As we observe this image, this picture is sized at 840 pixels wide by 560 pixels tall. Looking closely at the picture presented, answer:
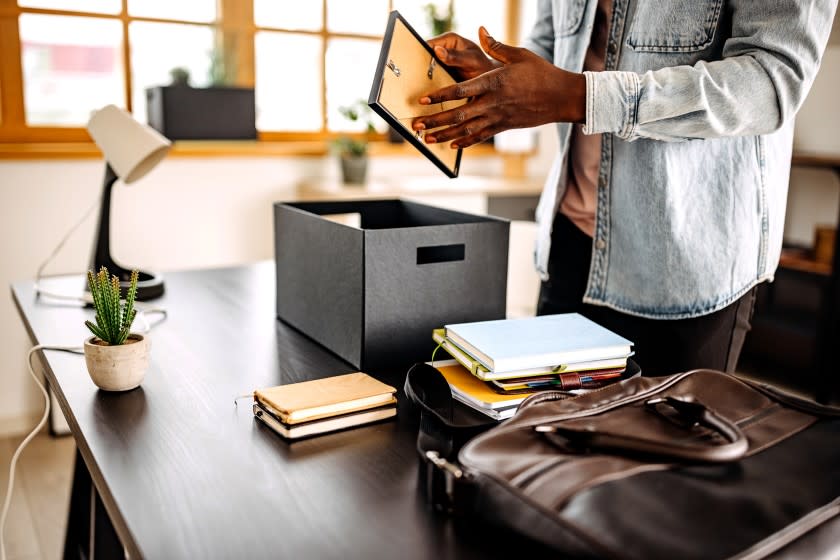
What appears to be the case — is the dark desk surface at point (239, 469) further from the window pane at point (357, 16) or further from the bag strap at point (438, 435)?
the window pane at point (357, 16)

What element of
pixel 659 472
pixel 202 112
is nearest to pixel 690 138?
pixel 659 472

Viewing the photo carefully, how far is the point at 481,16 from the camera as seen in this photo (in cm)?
381

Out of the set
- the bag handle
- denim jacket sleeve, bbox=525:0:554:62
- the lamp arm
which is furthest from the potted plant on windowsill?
the bag handle

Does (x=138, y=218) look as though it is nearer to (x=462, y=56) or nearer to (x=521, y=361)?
(x=462, y=56)

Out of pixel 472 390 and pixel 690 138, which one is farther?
pixel 690 138

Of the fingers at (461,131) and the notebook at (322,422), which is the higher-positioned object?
the fingers at (461,131)

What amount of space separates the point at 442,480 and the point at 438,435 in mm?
120

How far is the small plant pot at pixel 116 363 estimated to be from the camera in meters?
0.97

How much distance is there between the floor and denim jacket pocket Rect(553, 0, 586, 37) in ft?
5.77

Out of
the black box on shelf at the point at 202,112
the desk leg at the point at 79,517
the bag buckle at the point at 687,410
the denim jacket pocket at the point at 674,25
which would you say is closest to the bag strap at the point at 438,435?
the bag buckle at the point at 687,410

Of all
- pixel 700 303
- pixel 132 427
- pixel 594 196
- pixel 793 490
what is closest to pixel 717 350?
pixel 700 303

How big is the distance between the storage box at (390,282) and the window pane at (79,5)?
2.12 m

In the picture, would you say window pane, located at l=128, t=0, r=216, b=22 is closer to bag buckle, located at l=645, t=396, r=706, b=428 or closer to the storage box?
the storage box

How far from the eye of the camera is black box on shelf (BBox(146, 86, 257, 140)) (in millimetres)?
2865
